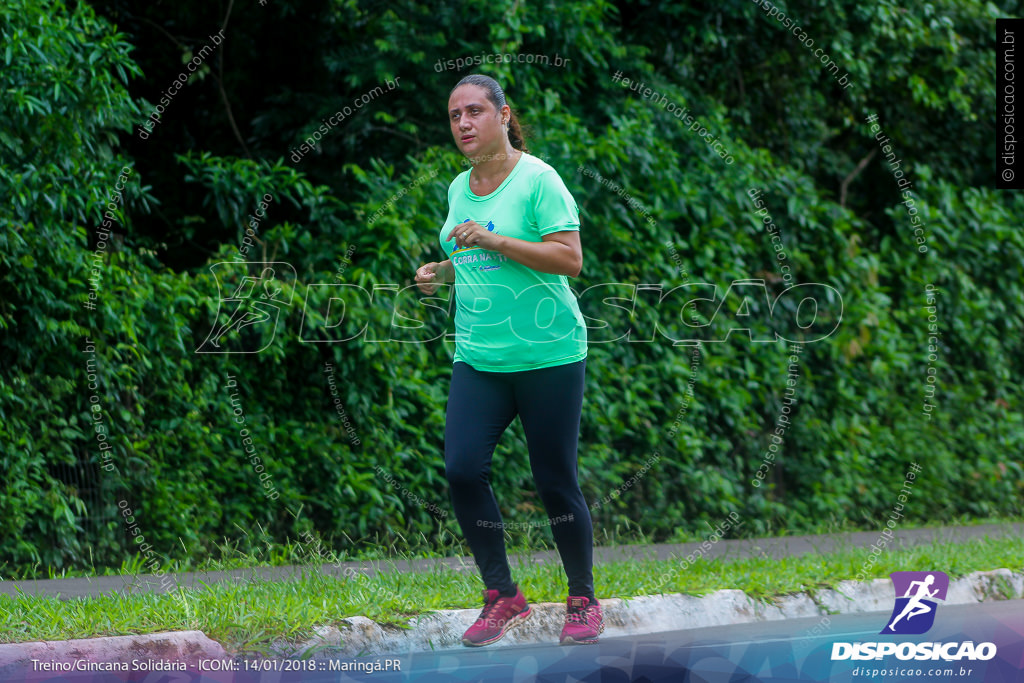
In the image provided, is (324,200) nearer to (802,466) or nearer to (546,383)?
(546,383)

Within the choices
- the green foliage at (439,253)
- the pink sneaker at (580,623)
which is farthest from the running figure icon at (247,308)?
the pink sneaker at (580,623)

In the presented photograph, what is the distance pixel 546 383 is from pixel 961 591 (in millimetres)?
2972

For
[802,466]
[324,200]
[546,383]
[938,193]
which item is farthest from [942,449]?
[546,383]

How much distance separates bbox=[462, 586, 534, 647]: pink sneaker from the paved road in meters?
1.17

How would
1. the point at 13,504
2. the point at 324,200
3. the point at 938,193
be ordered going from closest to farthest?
the point at 13,504 → the point at 324,200 → the point at 938,193

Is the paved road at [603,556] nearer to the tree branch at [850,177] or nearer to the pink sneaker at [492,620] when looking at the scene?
the pink sneaker at [492,620]

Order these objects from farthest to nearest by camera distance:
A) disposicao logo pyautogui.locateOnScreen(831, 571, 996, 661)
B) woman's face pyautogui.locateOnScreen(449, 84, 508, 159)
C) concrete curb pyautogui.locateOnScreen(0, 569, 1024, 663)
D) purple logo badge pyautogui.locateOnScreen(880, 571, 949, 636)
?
1. purple logo badge pyautogui.locateOnScreen(880, 571, 949, 636)
2. disposicao logo pyautogui.locateOnScreen(831, 571, 996, 661)
3. woman's face pyautogui.locateOnScreen(449, 84, 508, 159)
4. concrete curb pyautogui.locateOnScreen(0, 569, 1024, 663)

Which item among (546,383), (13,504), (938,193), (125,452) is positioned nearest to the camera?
(546,383)

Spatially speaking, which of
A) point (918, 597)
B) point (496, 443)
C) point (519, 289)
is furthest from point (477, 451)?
point (918, 597)

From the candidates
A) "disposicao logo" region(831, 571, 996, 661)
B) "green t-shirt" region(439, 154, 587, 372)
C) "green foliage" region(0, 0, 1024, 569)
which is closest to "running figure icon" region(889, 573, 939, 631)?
"disposicao logo" region(831, 571, 996, 661)

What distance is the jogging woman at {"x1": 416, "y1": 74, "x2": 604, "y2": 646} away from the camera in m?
4.01

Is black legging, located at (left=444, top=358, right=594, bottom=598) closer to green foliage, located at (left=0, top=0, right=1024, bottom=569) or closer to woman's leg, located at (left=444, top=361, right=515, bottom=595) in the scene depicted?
woman's leg, located at (left=444, top=361, right=515, bottom=595)

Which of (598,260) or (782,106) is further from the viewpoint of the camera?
(782,106)

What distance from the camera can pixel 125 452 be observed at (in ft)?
19.2
